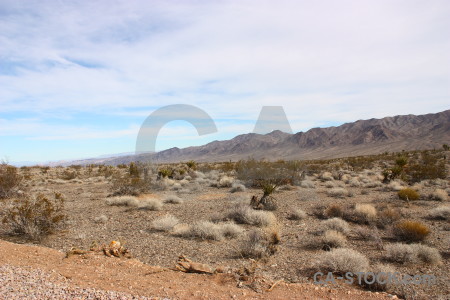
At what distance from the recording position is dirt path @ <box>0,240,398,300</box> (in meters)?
4.56

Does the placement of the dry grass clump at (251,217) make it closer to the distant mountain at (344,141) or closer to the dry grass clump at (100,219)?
the dry grass clump at (100,219)

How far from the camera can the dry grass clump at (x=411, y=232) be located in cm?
792

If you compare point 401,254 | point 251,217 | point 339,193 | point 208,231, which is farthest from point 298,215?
point 339,193

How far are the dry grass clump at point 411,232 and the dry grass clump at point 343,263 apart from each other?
9.92ft

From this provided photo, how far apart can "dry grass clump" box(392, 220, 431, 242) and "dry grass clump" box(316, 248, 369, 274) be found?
3.02m

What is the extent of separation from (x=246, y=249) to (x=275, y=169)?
45.6ft

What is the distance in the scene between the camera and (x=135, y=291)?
14.6 feet

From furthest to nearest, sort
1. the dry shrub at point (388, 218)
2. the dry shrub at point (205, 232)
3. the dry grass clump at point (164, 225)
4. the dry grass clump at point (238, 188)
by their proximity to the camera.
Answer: the dry grass clump at point (238, 188)
the dry shrub at point (388, 218)
the dry grass clump at point (164, 225)
the dry shrub at point (205, 232)

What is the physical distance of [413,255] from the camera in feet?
21.2

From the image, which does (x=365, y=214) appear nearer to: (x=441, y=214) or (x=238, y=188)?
(x=441, y=214)

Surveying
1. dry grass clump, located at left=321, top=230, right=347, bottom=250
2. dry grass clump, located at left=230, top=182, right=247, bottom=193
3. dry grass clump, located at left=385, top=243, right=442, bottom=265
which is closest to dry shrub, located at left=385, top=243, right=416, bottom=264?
dry grass clump, located at left=385, top=243, right=442, bottom=265

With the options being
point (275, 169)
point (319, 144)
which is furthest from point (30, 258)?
point (319, 144)

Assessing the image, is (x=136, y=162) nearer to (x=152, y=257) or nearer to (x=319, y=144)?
(x=152, y=257)

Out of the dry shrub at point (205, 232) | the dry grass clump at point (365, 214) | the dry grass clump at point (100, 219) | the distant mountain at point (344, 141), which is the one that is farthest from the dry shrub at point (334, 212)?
the distant mountain at point (344, 141)
